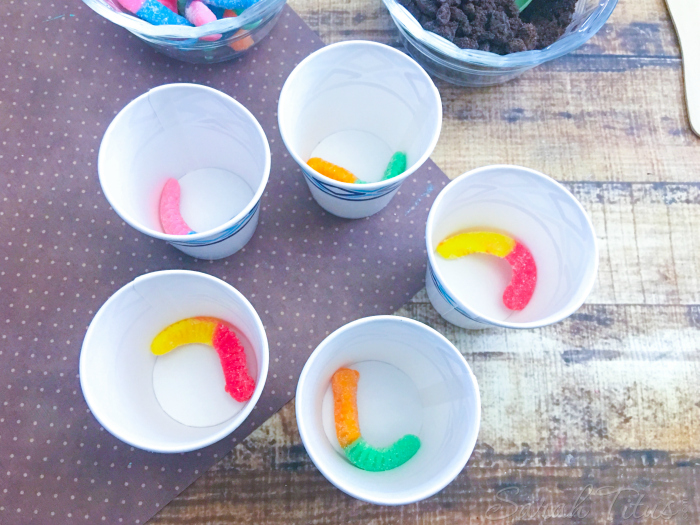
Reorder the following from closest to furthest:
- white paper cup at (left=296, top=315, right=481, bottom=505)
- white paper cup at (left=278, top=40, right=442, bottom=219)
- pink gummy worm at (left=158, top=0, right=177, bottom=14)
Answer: white paper cup at (left=296, top=315, right=481, bottom=505)
white paper cup at (left=278, top=40, right=442, bottom=219)
pink gummy worm at (left=158, top=0, right=177, bottom=14)

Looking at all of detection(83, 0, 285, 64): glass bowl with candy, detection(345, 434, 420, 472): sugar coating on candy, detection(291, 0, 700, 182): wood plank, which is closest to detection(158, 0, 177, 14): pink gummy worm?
detection(83, 0, 285, 64): glass bowl with candy

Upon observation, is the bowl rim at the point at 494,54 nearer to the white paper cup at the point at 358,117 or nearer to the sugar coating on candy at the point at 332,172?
the white paper cup at the point at 358,117

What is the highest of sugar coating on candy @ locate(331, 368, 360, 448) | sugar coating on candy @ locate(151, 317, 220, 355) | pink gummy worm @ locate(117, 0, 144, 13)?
pink gummy worm @ locate(117, 0, 144, 13)

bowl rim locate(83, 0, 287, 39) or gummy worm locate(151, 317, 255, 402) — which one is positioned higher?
bowl rim locate(83, 0, 287, 39)

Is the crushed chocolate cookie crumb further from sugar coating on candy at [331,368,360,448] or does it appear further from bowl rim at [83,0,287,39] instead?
sugar coating on candy at [331,368,360,448]

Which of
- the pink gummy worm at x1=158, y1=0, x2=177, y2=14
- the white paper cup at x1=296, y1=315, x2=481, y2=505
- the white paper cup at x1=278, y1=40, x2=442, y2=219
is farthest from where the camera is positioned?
the pink gummy worm at x1=158, y1=0, x2=177, y2=14

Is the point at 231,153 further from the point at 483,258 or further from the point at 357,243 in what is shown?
the point at 483,258
